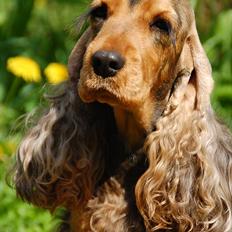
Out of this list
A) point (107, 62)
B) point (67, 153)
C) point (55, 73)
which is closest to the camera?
point (107, 62)

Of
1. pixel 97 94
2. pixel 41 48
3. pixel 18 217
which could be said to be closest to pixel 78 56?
pixel 97 94

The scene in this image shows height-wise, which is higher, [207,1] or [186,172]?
[186,172]

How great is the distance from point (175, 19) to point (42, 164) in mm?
1028

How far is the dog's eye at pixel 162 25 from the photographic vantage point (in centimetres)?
495

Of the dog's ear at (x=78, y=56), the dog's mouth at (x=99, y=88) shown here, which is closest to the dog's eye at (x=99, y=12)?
the dog's ear at (x=78, y=56)

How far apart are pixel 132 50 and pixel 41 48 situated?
395 centimetres

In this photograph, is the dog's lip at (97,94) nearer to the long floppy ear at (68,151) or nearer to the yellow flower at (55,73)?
the long floppy ear at (68,151)

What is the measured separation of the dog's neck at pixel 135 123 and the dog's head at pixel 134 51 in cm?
7

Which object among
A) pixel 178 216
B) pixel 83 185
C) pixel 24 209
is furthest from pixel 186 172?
pixel 24 209

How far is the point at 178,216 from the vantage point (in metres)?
5.11

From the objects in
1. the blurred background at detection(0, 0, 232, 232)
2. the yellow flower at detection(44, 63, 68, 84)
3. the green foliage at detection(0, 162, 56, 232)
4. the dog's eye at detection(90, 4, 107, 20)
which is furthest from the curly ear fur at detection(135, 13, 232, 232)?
the yellow flower at detection(44, 63, 68, 84)

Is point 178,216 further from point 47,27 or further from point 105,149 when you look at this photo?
point 47,27

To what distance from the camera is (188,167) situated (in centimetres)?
515

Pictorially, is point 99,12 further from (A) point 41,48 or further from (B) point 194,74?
(A) point 41,48
